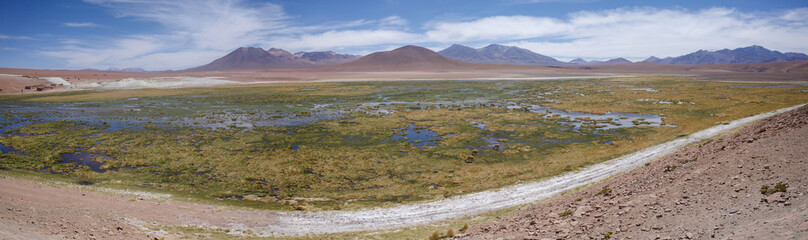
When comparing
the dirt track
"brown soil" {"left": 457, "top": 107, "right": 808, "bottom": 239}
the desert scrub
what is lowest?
the dirt track

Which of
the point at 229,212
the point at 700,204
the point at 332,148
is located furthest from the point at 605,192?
the point at 332,148

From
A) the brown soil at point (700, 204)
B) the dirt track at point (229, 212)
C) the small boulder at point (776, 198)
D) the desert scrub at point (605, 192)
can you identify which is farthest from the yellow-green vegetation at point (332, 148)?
the small boulder at point (776, 198)

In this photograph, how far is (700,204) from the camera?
899cm

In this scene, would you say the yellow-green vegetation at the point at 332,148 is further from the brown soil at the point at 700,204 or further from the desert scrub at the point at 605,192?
the brown soil at the point at 700,204

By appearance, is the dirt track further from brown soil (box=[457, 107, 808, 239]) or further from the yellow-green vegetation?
brown soil (box=[457, 107, 808, 239])

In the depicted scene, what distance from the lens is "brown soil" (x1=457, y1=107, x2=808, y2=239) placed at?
7.54 meters

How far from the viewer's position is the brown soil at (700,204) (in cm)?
754

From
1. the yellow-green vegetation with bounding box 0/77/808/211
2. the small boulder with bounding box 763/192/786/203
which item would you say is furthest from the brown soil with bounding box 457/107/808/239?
the yellow-green vegetation with bounding box 0/77/808/211

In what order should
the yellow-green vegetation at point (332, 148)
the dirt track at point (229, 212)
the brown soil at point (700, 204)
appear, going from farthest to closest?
the yellow-green vegetation at point (332, 148), the dirt track at point (229, 212), the brown soil at point (700, 204)

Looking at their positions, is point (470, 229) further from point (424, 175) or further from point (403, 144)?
point (403, 144)

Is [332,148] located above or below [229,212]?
above

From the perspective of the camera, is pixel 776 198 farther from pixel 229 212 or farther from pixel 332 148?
pixel 332 148

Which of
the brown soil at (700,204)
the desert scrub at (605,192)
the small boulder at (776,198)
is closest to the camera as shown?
the brown soil at (700,204)

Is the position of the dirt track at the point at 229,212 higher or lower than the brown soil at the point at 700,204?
lower
